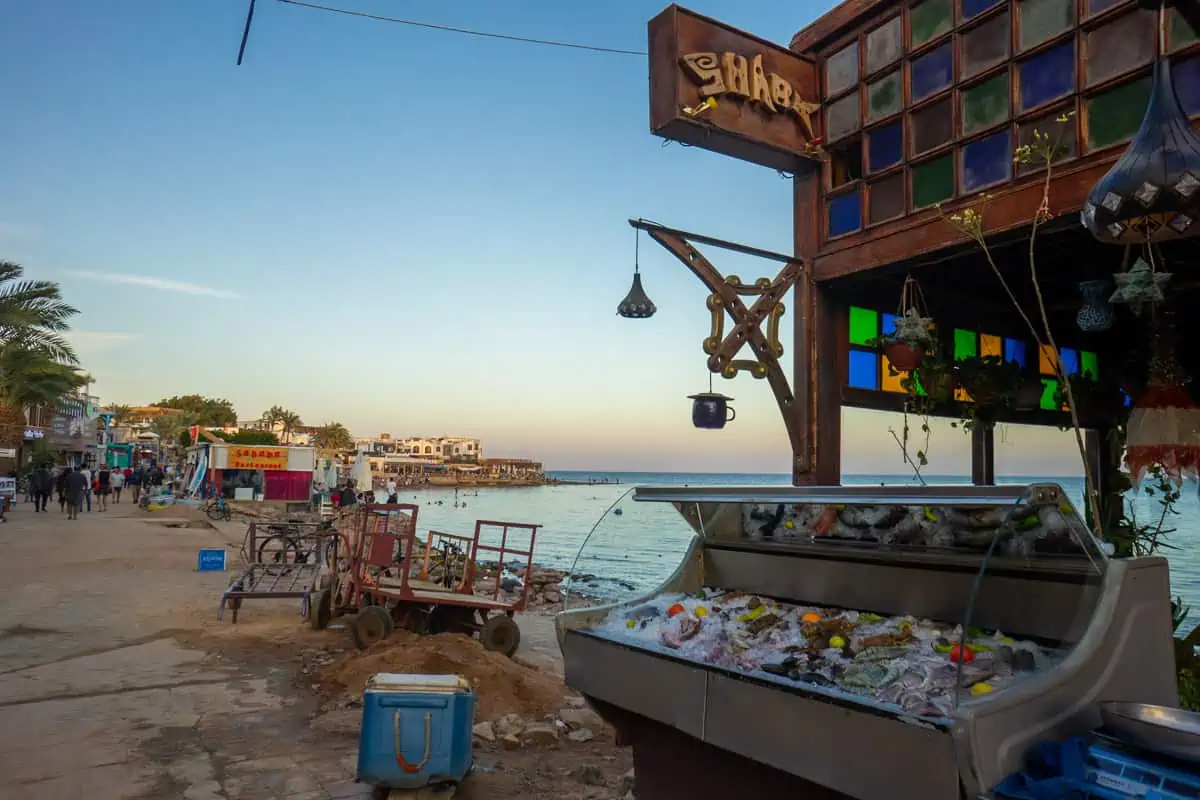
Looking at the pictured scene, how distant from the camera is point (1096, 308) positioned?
506 centimetres

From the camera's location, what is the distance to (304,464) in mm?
37562

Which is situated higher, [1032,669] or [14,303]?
[14,303]

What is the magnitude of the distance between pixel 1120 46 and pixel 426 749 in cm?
591

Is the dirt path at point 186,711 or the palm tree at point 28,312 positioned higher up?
the palm tree at point 28,312

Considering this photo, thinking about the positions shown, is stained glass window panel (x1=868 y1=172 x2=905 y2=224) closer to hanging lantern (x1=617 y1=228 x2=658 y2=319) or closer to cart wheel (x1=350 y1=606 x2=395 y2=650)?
hanging lantern (x1=617 y1=228 x2=658 y2=319)

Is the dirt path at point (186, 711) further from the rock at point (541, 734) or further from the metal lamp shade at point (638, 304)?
the metal lamp shade at point (638, 304)

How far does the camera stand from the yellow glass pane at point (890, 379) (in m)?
7.13

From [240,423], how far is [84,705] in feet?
286

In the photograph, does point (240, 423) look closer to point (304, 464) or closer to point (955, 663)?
point (304, 464)

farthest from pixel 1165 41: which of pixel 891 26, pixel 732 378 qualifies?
pixel 732 378

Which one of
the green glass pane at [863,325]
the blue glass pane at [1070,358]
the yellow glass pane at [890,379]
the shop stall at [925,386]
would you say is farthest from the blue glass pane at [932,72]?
the blue glass pane at [1070,358]

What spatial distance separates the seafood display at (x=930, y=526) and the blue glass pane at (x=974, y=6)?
3945 mm

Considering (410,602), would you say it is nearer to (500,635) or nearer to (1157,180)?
(500,635)

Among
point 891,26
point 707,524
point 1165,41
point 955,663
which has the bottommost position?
point 955,663
